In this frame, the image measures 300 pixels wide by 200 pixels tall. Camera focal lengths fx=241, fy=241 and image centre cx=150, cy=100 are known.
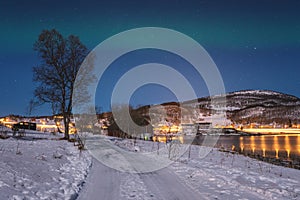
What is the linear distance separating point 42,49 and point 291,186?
70.5 ft

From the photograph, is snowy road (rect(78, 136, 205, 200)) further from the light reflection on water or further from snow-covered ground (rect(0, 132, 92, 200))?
the light reflection on water

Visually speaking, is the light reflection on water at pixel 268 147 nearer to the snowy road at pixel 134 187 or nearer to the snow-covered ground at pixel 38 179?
the snowy road at pixel 134 187

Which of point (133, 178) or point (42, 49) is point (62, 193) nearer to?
point (133, 178)

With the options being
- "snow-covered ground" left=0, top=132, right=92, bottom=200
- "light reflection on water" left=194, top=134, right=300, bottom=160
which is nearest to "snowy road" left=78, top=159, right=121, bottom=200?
"snow-covered ground" left=0, top=132, right=92, bottom=200

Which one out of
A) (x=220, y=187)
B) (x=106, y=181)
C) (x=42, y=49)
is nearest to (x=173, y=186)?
(x=220, y=187)

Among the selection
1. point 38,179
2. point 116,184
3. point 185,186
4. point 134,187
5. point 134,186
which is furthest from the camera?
point 185,186

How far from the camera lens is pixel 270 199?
250 inches

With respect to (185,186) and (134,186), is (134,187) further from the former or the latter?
(185,186)

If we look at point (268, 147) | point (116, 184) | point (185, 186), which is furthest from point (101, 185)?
point (268, 147)

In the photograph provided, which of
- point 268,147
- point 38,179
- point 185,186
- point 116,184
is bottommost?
point 268,147

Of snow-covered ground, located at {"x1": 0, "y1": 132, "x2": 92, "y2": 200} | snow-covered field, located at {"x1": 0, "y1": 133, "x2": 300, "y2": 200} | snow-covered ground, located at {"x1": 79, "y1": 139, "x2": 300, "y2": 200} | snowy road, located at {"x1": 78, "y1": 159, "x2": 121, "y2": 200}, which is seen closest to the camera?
snow-covered ground, located at {"x1": 0, "y1": 132, "x2": 92, "y2": 200}

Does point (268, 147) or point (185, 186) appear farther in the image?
point (268, 147)

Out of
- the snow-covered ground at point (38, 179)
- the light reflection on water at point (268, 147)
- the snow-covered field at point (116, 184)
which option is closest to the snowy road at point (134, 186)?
the snow-covered field at point (116, 184)

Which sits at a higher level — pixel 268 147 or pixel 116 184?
pixel 116 184
